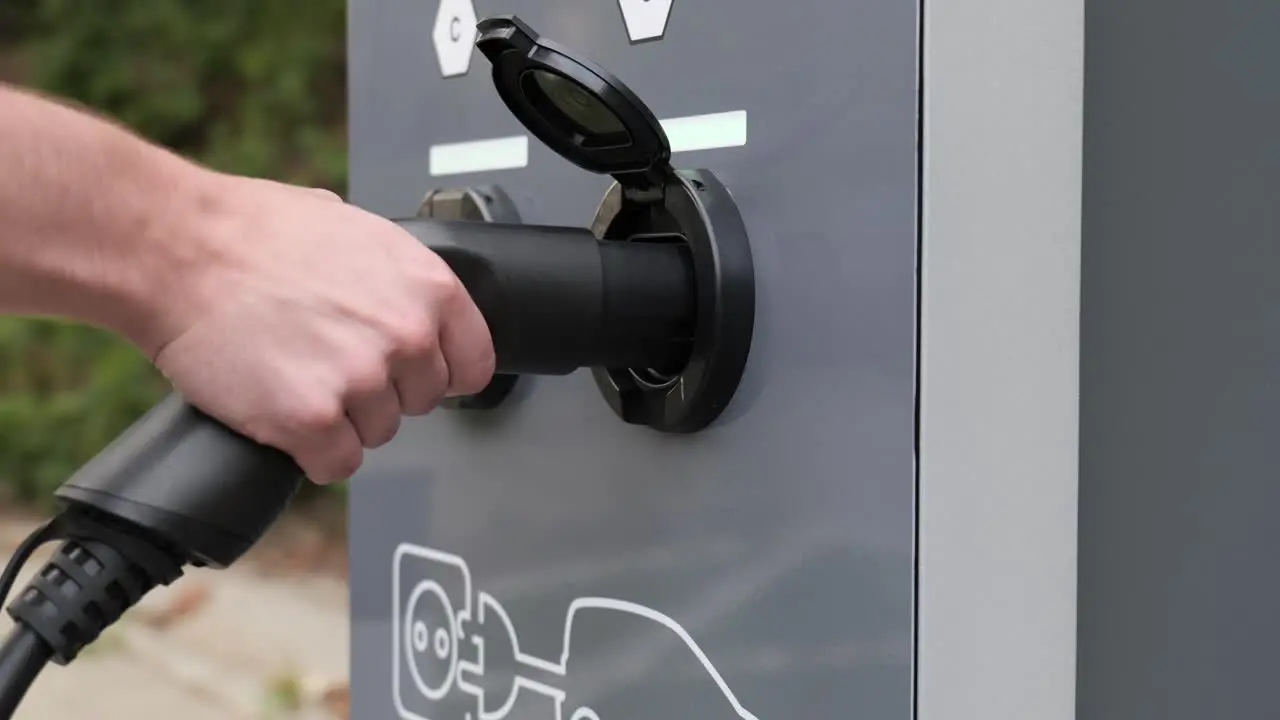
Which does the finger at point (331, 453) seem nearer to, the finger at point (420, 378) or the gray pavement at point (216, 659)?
the finger at point (420, 378)

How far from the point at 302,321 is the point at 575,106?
174 mm

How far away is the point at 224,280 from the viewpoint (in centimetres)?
56

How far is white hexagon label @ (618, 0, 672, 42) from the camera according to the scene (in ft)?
2.33

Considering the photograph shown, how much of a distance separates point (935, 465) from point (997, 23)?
0.60ft

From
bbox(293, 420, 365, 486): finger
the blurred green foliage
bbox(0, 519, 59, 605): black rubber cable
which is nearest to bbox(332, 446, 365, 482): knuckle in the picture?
bbox(293, 420, 365, 486): finger

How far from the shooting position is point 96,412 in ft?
14.2

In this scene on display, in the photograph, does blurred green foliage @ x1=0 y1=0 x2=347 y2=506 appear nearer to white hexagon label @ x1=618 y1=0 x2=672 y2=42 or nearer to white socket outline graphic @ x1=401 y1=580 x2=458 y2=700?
white socket outline graphic @ x1=401 y1=580 x2=458 y2=700

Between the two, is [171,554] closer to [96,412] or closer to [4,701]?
[4,701]

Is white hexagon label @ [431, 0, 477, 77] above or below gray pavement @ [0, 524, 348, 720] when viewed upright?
above

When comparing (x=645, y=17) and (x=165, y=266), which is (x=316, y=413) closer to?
(x=165, y=266)

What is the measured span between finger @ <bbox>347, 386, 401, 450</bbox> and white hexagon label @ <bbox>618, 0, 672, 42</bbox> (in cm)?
25

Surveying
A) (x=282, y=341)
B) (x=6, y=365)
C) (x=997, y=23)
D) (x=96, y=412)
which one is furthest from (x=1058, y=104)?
(x=6, y=365)

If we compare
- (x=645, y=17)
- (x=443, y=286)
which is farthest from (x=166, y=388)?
(x=443, y=286)

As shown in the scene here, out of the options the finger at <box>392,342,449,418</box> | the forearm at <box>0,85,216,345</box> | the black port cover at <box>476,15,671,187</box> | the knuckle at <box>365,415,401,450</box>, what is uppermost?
the black port cover at <box>476,15,671,187</box>
